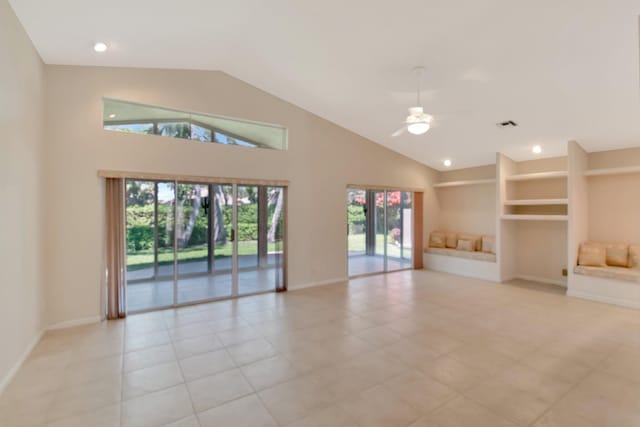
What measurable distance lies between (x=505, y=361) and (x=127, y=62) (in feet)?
19.7

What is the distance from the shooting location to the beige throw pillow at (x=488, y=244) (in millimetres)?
6977

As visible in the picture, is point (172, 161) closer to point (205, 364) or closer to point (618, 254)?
point (205, 364)

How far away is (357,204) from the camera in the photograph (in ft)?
25.0

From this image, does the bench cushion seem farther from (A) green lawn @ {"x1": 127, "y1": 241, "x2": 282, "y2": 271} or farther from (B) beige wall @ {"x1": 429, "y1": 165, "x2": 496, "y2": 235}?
(A) green lawn @ {"x1": 127, "y1": 241, "x2": 282, "y2": 271}

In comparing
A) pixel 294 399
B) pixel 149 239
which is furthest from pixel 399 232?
pixel 294 399

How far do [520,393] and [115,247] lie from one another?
5118 millimetres

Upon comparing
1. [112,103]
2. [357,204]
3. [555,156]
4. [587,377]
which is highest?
[112,103]

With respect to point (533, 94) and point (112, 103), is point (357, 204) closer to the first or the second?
point (533, 94)

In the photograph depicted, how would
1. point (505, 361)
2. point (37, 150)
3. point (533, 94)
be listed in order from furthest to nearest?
point (533, 94), point (37, 150), point (505, 361)

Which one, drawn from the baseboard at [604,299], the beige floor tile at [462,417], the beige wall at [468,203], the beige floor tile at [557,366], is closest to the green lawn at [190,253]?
the beige floor tile at [462,417]

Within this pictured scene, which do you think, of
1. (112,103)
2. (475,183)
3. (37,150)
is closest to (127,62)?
(112,103)

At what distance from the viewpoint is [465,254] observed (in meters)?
7.21

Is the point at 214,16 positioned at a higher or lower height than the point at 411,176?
higher

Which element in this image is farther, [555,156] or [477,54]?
[555,156]
